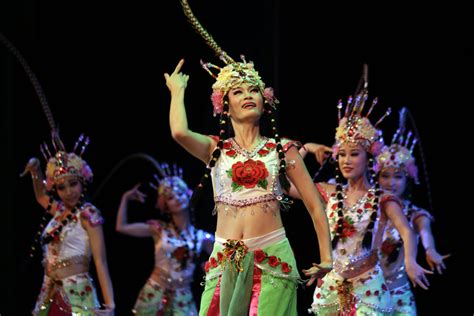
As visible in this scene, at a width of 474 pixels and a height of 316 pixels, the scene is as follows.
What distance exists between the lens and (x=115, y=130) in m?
7.02

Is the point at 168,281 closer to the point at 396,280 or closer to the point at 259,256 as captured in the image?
the point at 396,280

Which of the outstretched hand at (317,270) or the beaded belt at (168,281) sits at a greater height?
the beaded belt at (168,281)

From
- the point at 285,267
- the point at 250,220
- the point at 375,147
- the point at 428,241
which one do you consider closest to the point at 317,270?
the point at 285,267

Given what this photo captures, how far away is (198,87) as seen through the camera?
20.0 ft

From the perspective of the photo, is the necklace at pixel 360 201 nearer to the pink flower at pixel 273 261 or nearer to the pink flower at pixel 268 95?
the pink flower at pixel 268 95

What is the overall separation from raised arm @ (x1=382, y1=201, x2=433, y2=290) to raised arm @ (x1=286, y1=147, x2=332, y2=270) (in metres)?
1.00

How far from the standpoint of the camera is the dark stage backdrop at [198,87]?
5926mm

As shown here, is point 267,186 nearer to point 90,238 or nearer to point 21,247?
point 90,238

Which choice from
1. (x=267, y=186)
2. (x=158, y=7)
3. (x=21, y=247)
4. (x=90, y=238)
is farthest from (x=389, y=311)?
(x=21, y=247)

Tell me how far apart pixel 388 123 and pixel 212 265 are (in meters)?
3.03

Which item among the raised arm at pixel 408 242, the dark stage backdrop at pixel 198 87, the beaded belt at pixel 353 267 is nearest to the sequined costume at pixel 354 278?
the beaded belt at pixel 353 267

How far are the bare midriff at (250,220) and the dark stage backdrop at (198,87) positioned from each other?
1.00 meters

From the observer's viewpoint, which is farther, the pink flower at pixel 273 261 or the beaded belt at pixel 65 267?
the beaded belt at pixel 65 267

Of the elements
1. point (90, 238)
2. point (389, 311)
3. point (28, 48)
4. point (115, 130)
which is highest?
point (28, 48)
